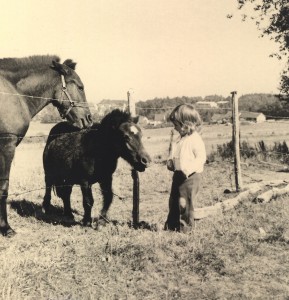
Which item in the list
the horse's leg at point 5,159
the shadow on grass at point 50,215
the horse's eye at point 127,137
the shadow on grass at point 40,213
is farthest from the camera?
the shadow on grass at point 40,213

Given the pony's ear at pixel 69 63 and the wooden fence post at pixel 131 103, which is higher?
the pony's ear at pixel 69 63

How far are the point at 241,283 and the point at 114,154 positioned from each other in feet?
11.0

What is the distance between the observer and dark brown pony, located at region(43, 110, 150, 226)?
6320mm

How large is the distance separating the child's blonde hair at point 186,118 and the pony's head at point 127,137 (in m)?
0.90

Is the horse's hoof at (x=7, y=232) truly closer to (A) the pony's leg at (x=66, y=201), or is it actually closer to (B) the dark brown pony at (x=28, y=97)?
(B) the dark brown pony at (x=28, y=97)

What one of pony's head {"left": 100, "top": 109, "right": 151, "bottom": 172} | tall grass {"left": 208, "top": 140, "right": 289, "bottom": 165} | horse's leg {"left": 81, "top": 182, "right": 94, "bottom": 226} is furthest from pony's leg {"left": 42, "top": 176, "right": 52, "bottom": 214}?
tall grass {"left": 208, "top": 140, "right": 289, "bottom": 165}

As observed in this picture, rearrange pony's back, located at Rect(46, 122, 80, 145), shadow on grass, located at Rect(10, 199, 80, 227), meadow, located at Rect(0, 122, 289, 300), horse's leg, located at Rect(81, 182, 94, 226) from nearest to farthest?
1. meadow, located at Rect(0, 122, 289, 300)
2. horse's leg, located at Rect(81, 182, 94, 226)
3. shadow on grass, located at Rect(10, 199, 80, 227)
4. pony's back, located at Rect(46, 122, 80, 145)

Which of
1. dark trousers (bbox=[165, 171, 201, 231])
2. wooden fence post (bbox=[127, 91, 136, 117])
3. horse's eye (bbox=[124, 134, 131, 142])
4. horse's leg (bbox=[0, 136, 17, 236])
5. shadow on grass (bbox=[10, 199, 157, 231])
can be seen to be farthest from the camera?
wooden fence post (bbox=[127, 91, 136, 117])

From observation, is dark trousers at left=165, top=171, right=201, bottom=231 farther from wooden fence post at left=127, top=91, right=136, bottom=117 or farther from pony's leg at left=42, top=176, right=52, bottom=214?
pony's leg at left=42, top=176, right=52, bottom=214

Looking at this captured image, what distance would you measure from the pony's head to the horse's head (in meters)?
0.38

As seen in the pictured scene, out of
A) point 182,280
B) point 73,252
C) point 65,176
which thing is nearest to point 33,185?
point 65,176

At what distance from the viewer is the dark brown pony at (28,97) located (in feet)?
18.8

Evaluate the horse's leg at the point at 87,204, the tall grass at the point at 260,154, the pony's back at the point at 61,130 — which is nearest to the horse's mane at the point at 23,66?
the pony's back at the point at 61,130

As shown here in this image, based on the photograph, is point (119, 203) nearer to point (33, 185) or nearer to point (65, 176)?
point (65, 176)
